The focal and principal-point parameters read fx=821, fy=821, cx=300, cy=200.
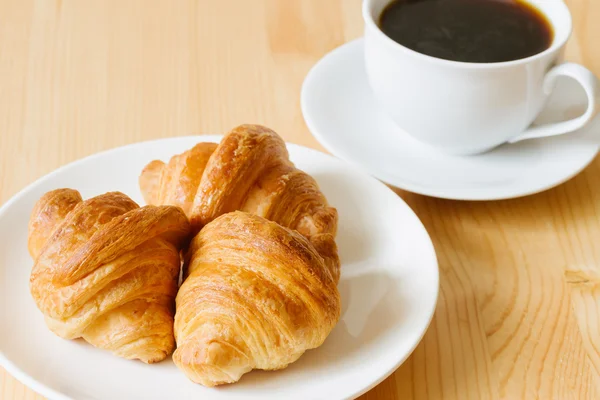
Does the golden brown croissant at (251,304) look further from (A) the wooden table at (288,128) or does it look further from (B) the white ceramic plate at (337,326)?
(A) the wooden table at (288,128)

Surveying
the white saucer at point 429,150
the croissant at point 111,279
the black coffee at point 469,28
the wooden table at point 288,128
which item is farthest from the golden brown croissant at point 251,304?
the black coffee at point 469,28

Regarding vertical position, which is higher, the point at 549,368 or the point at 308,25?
the point at 308,25

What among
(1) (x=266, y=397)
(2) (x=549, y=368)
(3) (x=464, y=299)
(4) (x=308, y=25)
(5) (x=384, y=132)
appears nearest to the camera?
(1) (x=266, y=397)

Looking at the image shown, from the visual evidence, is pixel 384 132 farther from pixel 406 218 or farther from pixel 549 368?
pixel 549 368

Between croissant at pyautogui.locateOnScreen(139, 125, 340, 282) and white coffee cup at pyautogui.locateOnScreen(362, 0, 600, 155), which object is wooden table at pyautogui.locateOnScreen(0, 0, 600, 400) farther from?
croissant at pyautogui.locateOnScreen(139, 125, 340, 282)

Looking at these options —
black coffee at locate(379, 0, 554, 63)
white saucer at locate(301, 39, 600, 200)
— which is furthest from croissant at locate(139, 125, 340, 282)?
black coffee at locate(379, 0, 554, 63)

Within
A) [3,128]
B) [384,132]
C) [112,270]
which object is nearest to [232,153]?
[112,270]
